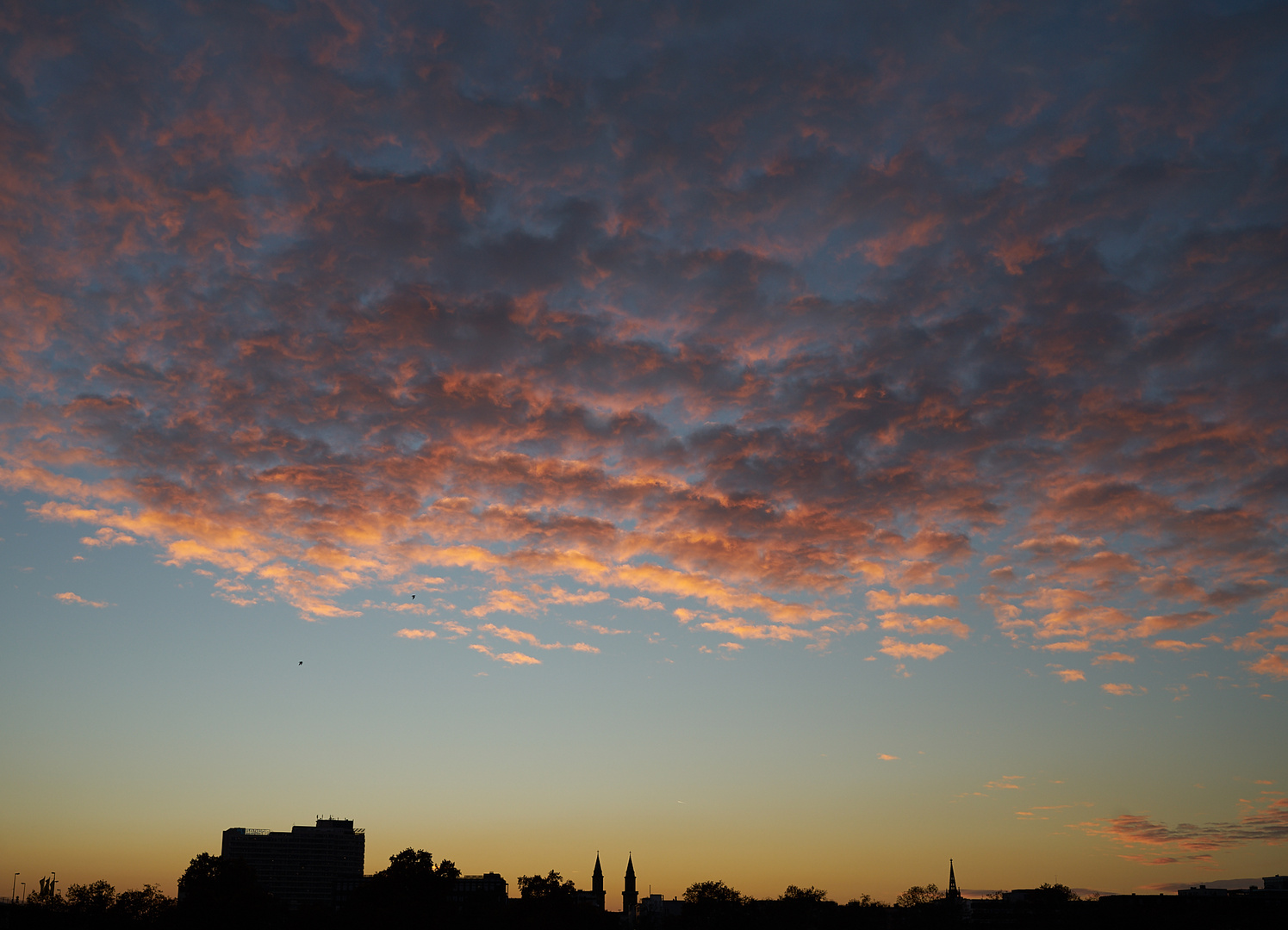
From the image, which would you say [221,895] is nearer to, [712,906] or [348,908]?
[348,908]

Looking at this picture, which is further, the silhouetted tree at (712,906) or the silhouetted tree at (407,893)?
the silhouetted tree at (712,906)

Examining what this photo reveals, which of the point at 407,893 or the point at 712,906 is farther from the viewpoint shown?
the point at 712,906

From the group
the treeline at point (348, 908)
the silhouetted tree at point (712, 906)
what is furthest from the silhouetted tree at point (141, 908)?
the silhouetted tree at point (712, 906)

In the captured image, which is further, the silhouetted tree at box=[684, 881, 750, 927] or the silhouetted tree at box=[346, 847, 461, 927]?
the silhouetted tree at box=[684, 881, 750, 927]

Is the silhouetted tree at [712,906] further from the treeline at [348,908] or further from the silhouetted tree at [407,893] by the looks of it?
the silhouetted tree at [407,893]

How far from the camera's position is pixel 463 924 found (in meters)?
134

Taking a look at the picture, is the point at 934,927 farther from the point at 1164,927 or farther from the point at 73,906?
the point at 73,906

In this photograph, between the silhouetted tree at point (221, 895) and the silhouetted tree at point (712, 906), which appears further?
the silhouetted tree at point (712, 906)

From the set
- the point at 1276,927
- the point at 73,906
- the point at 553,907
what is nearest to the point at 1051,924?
the point at 1276,927

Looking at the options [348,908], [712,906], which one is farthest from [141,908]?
[712,906]

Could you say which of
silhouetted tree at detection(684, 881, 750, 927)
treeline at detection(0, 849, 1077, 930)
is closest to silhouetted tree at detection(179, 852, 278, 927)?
treeline at detection(0, 849, 1077, 930)

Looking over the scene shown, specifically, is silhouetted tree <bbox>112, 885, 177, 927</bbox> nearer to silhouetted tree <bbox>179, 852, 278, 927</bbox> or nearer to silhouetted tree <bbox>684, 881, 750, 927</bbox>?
silhouetted tree <bbox>179, 852, 278, 927</bbox>

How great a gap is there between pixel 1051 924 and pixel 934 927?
74.8ft

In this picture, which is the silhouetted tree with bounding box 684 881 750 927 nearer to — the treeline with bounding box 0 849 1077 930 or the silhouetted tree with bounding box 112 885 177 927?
the treeline with bounding box 0 849 1077 930
